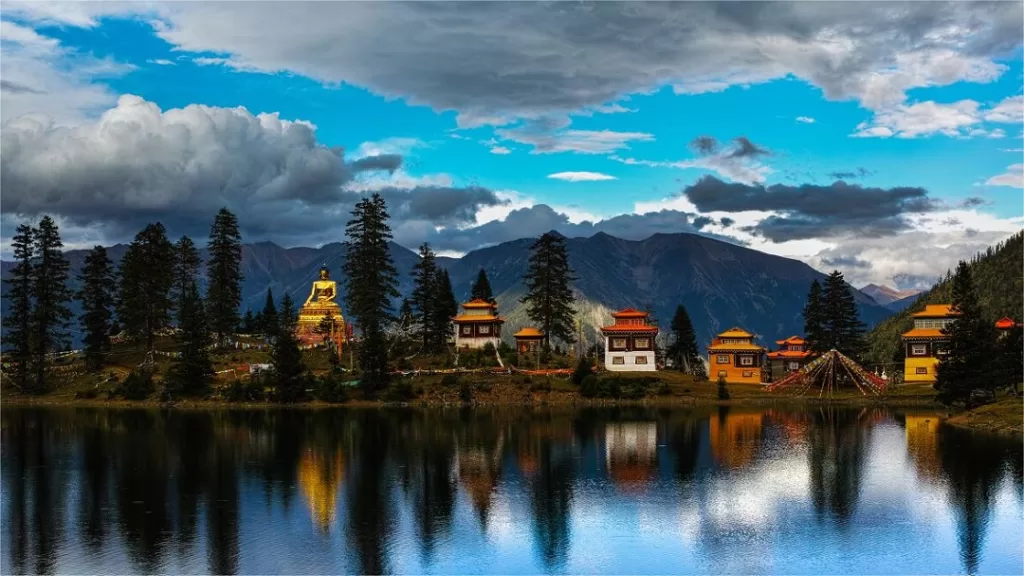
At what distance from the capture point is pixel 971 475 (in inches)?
2530

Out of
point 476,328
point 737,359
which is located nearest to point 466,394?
point 476,328

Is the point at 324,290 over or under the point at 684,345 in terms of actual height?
over

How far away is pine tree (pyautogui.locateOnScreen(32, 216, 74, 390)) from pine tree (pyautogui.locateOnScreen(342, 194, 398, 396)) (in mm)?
36580

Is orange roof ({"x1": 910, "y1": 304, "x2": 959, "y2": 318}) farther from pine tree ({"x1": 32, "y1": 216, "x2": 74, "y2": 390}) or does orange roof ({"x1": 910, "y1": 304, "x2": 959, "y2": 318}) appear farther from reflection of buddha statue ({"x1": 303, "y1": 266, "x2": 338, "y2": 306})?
pine tree ({"x1": 32, "y1": 216, "x2": 74, "y2": 390})

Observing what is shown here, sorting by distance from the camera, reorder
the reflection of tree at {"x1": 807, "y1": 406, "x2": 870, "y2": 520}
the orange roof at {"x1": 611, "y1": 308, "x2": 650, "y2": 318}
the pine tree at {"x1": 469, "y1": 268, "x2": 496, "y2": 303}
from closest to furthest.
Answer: the reflection of tree at {"x1": 807, "y1": 406, "x2": 870, "y2": 520} < the orange roof at {"x1": 611, "y1": 308, "x2": 650, "y2": 318} < the pine tree at {"x1": 469, "y1": 268, "x2": 496, "y2": 303}

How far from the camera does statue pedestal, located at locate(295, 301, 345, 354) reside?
146 metres

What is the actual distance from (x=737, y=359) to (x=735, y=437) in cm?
5595

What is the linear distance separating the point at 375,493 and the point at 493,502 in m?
8.16

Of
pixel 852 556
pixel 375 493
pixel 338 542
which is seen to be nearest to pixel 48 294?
pixel 375 493

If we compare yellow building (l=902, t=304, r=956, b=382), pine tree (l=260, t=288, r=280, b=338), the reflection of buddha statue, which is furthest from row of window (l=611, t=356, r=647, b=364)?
pine tree (l=260, t=288, r=280, b=338)

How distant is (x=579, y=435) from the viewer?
86250 mm

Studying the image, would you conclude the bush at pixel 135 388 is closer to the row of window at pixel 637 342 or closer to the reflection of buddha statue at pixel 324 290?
the reflection of buddha statue at pixel 324 290

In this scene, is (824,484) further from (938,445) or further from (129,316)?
(129,316)

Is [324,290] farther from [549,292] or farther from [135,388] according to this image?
[135,388]
